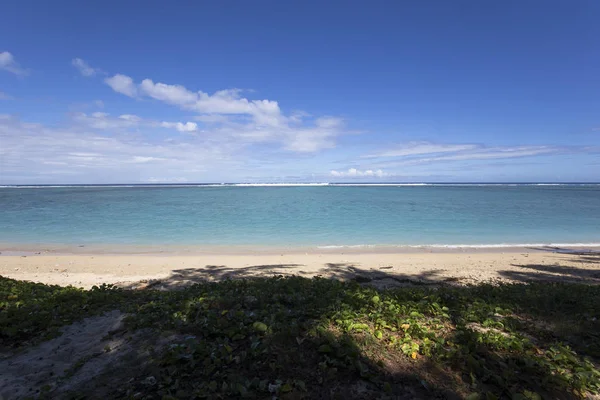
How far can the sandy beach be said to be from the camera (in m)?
10.2

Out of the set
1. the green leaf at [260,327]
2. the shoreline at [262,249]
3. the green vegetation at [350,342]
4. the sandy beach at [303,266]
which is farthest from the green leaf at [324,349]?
the shoreline at [262,249]

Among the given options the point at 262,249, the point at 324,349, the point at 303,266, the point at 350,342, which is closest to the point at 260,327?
the point at 324,349

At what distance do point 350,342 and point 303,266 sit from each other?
28.3ft

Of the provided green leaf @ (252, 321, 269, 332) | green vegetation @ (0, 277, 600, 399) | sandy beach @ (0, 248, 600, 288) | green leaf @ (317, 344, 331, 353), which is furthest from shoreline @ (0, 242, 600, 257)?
green leaf @ (317, 344, 331, 353)

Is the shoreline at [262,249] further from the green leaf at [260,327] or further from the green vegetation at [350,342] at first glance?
the green leaf at [260,327]

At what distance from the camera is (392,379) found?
3.20 meters

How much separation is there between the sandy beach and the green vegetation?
13.5ft

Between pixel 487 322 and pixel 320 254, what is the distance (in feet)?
37.3

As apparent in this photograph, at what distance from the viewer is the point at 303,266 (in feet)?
39.8

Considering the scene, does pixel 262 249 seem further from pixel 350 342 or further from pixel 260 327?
pixel 350 342

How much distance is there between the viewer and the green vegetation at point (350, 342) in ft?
10.2

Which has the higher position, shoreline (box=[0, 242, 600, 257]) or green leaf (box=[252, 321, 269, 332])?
green leaf (box=[252, 321, 269, 332])

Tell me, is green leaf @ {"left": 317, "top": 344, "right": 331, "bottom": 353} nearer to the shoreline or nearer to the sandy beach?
the sandy beach

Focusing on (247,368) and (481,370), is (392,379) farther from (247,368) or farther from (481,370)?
(247,368)
